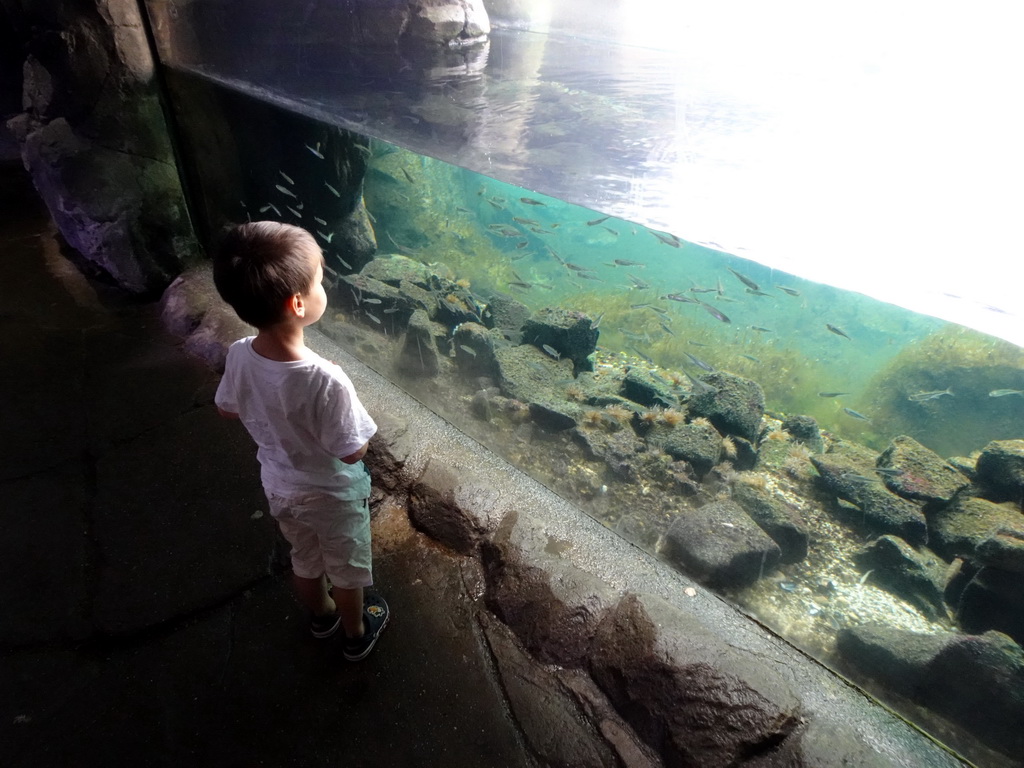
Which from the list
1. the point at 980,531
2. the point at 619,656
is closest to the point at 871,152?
the point at 980,531

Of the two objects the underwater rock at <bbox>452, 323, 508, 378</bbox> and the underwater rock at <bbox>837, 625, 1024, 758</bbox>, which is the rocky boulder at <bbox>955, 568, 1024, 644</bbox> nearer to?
the underwater rock at <bbox>837, 625, 1024, 758</bbox>

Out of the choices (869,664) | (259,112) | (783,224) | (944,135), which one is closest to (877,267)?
(783,224)

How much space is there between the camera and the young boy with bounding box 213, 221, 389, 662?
122cm

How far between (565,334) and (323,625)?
2558mm

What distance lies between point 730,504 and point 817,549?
16.9 inches

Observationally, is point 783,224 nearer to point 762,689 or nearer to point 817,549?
point 817,549

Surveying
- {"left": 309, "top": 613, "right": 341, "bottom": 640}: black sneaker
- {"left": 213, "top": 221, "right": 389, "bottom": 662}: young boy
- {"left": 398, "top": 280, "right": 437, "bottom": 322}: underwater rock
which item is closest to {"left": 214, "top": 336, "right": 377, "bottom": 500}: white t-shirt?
{"left": 213, "top": 221, "right": 389, "bottom": 662}: young boy

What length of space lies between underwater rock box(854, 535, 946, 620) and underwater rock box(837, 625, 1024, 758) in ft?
0.56

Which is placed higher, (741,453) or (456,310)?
(741,453)

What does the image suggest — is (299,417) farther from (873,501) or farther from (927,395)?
(927,395)

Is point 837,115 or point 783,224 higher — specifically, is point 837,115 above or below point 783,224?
above

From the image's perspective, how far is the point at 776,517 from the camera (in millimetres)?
2404

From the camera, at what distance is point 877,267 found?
188cm

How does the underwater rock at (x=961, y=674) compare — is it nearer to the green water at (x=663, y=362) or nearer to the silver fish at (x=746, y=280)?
the green water at (x=663, y=362)
